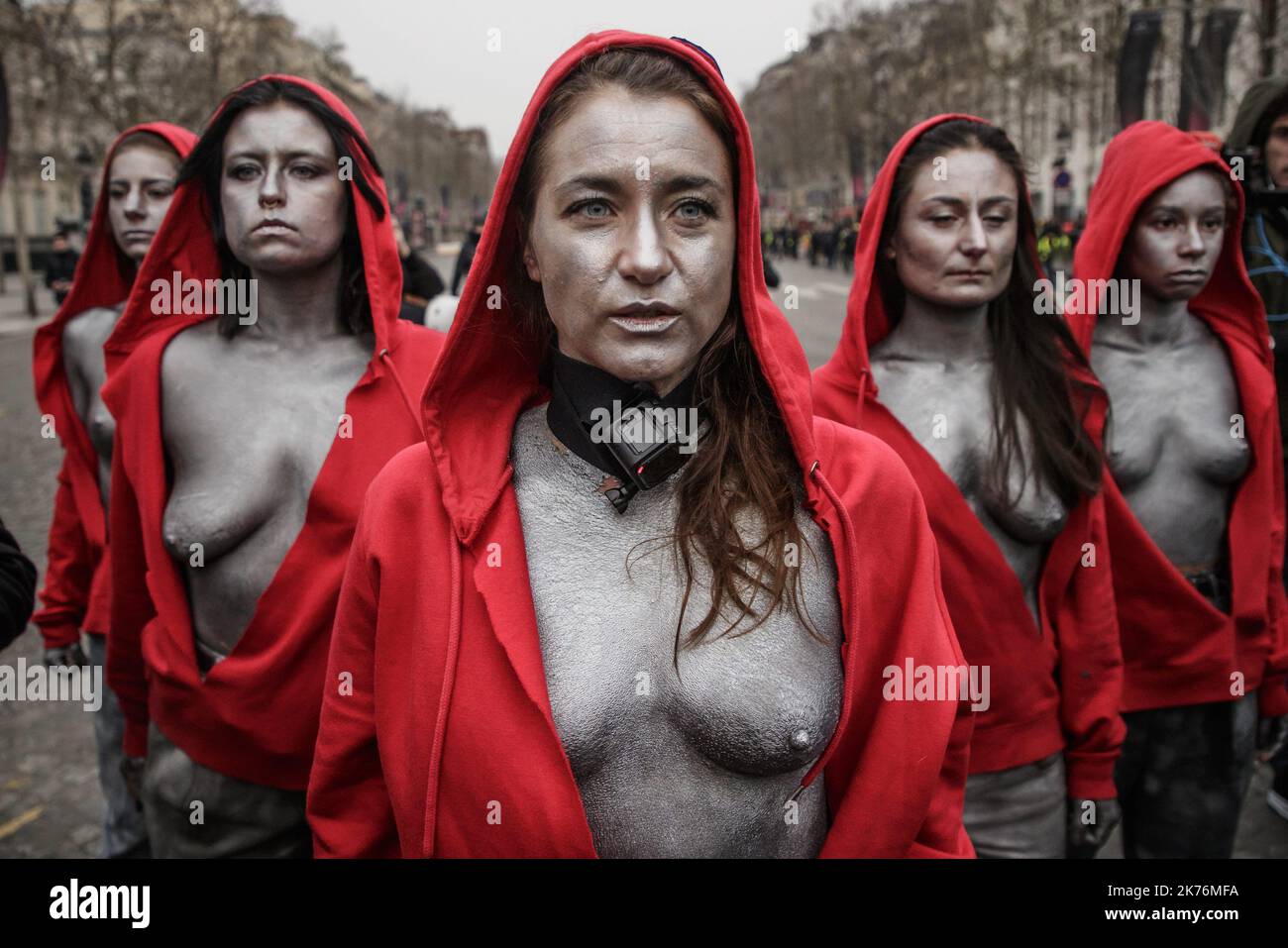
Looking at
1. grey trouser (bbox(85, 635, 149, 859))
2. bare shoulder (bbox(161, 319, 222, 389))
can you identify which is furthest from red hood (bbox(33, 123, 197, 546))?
bare shoulder (bbox(161, 319, 222, 389))

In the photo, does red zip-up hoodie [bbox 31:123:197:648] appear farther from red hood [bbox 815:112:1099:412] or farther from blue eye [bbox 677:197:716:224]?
blue eye [bbox 677:197:716:224]

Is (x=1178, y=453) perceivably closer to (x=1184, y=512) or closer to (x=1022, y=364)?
(x=1184, y=512)

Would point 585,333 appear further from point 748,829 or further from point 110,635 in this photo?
point 110,635

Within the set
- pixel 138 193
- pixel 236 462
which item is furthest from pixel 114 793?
pixel 138 193

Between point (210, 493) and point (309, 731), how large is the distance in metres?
0.65

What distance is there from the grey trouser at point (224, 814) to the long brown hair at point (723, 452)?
151cm

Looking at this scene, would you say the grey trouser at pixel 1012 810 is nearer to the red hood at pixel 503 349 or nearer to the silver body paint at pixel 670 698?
the silver body paint at pixel 670 698

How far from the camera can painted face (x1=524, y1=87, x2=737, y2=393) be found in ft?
5.29

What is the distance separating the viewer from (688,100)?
1.64m

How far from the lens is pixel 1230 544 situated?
317cm

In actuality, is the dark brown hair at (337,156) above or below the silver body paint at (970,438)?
above

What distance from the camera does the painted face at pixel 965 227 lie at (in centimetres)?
281

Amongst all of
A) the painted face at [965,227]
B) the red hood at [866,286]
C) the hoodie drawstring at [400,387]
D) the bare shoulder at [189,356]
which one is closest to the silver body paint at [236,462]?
the bare shoulder at [189,356]

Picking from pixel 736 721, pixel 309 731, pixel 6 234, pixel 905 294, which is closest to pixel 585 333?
pixel 736 721
